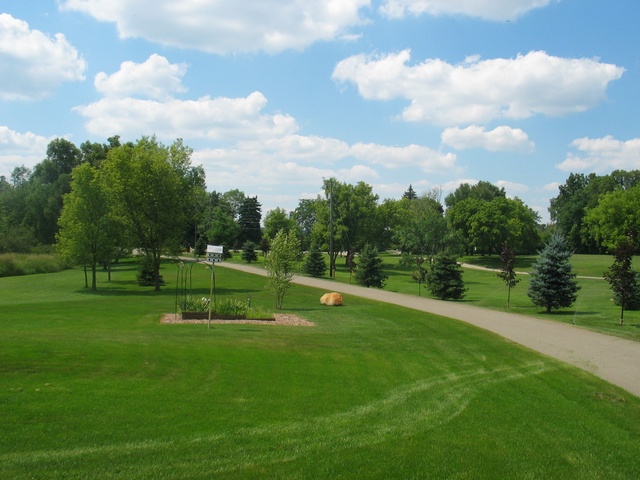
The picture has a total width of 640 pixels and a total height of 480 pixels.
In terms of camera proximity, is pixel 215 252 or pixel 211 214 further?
pixel 211 214

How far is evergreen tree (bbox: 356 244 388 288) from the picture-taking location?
42250 mm

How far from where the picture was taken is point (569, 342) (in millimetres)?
15984

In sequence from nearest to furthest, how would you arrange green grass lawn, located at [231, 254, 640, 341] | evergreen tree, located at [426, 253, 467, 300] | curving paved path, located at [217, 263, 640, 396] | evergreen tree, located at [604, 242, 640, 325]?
curving paved path, located at [217, 263, 640, 396] < evergreen tree, located at [604, 242, 640, 325] < green grass lawn, located at [231, 254, 640, 341] < evergreen tree, located at [426, 253, 467, 300]

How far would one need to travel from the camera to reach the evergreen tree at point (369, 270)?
4225 cm

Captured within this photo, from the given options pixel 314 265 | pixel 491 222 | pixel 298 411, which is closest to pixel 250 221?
pixel 491 222

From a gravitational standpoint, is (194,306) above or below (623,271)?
below

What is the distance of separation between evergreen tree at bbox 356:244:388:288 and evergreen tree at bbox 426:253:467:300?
28.6 ft

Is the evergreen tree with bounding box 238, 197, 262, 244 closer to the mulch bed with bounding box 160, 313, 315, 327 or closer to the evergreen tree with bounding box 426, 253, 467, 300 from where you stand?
the evergreen tree with bounding box 426, 253, 467, 300

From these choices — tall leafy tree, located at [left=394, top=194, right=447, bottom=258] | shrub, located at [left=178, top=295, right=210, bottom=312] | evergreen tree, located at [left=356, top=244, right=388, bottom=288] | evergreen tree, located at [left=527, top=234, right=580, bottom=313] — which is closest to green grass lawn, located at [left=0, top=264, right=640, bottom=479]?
shrub, located at [left=178, top=295, right=210, bottom=312]

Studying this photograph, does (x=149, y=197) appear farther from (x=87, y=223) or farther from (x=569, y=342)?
(x=569, y=342)

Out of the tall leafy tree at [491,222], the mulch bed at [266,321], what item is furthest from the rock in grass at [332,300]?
the tall leafy tree at [491,222]

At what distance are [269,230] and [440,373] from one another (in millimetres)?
73178

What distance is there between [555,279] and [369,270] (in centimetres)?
1779

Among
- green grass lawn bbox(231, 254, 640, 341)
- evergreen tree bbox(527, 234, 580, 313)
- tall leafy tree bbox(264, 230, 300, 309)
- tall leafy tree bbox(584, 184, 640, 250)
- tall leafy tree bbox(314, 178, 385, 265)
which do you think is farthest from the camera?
tall leafy tree bbox(314, 178, 385, 265)
